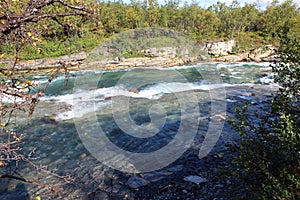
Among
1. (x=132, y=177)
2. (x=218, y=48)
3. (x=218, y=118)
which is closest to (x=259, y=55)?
(x=218, y=48)

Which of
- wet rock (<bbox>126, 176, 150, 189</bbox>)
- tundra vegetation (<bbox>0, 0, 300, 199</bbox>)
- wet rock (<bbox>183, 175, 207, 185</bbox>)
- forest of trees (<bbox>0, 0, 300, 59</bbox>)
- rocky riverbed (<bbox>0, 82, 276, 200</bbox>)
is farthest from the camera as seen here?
forest of trees (<bbox>0, 0, 300, 59</bbox>)

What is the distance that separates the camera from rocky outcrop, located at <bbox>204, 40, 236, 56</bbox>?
42.3 meters

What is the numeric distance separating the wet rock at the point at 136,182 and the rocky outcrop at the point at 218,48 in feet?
128

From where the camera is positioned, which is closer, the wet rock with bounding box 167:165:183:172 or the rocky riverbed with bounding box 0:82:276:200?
the rocky riverbed with bounding box 0:82:276:200

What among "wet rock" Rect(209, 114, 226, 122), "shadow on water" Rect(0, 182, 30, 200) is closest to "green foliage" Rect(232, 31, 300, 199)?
"shadow on water" Rect(0, 182, 30, 200)

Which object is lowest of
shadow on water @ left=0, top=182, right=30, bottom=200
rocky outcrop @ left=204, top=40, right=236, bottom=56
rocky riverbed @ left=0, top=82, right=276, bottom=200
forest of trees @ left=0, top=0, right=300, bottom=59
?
shadow on water @ left=0, top=182, right=30, bottom=200

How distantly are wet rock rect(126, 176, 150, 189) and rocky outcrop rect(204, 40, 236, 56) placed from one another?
39108mm

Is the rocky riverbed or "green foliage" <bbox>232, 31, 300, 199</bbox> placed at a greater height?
"green foliage" <bbox>232, 31, 300, 199</bbox>

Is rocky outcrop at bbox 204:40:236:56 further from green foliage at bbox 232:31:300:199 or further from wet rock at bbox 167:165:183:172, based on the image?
green foliage at bbox 232:31:300:199

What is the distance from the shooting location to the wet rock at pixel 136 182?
5.72 m

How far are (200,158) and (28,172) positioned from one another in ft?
16.4

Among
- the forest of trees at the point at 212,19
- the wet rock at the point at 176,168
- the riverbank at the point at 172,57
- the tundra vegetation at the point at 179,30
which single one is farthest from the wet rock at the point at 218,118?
the forest of trees at the point at 212,19

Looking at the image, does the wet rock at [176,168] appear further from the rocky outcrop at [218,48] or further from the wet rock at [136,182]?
the rocky outcrop at [218,48]

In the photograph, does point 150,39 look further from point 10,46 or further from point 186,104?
point 10,46
